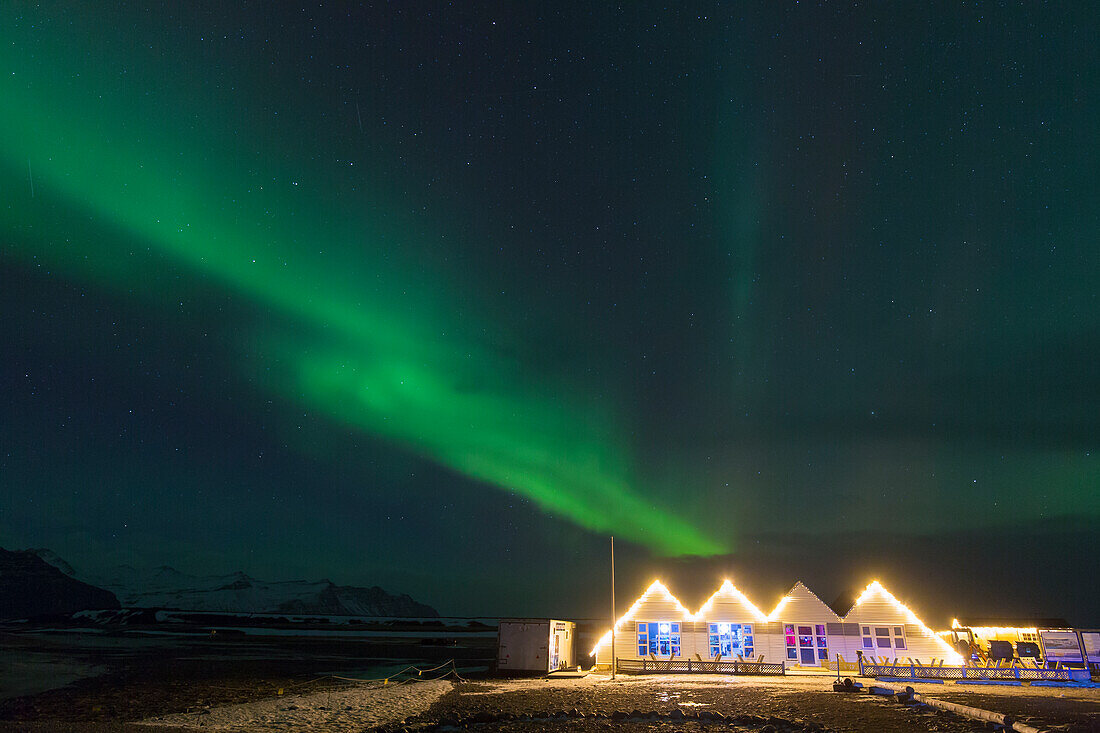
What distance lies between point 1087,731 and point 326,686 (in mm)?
34030

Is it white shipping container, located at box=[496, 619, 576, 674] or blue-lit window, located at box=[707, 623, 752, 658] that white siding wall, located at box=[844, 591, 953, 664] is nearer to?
blue-lit window, located at box=[707, 623, 752, 658]

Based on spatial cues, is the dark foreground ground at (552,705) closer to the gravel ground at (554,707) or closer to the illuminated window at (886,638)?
the gravel ground at (554,707)

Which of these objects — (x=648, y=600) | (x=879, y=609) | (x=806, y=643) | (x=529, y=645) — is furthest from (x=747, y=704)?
(x=879, y=609)

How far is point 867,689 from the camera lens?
30.9 m

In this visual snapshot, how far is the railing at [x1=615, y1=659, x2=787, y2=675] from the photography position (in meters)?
39.6

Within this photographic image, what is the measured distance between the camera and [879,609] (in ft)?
133

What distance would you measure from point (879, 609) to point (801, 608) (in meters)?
4.49

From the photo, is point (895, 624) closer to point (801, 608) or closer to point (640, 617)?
point (801, 608)

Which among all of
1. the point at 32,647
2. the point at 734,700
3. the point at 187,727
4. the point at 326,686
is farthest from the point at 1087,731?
the point at 32,647

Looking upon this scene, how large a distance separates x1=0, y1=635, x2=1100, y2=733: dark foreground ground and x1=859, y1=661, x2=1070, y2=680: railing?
4940mm

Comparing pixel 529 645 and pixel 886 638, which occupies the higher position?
pixel 886 638

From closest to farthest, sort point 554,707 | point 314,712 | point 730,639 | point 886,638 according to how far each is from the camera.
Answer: point 554,707 < point 314,712 < point 886,638 < point 730,639

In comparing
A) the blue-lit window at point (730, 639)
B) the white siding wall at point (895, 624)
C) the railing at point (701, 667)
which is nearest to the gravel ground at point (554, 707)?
the railing at point (701, 667)

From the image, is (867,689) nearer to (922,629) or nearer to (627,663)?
(922,629)
